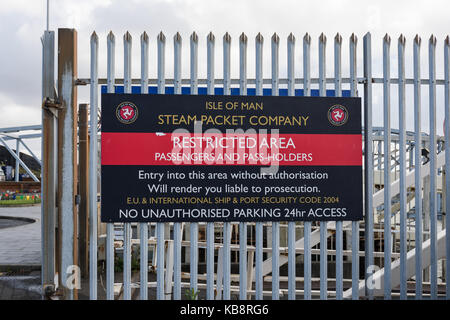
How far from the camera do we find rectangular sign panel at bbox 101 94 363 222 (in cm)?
369

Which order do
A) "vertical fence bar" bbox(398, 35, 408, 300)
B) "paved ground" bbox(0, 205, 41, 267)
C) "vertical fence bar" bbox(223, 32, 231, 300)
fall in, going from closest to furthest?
1. "vertical fence bar" bbox(223, 32, 231, 300)
2. "vertical fence bar" bbox(398, 35, 408, 300)
3. "paved ground" bbox(0, 205, 41, 267)

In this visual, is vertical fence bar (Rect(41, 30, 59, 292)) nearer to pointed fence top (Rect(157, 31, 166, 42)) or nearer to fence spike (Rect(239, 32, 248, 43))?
pointed fence top (Rect(157, 31, 166, 42))

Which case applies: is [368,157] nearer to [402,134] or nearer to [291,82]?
[402,134]

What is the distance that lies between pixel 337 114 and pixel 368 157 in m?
0.49

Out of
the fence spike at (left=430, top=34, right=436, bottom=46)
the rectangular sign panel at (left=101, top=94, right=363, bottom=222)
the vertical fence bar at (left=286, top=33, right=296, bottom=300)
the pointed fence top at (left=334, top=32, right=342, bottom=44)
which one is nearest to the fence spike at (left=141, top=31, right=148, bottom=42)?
the rectangular sign panel at (left=101, top=94, right=363, bottom=222)

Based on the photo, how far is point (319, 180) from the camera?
386 cm

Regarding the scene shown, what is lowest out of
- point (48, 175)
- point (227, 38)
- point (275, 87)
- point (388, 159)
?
point (48, 175)

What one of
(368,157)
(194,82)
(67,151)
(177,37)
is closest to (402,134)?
(368,157)

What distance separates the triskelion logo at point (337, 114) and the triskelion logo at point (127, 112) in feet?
5.90

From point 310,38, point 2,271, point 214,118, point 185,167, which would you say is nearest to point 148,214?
Result: point 185,167

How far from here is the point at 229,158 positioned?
374 cm

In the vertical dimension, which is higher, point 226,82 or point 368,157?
point 226,82

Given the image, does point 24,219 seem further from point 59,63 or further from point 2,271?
point 59,63
